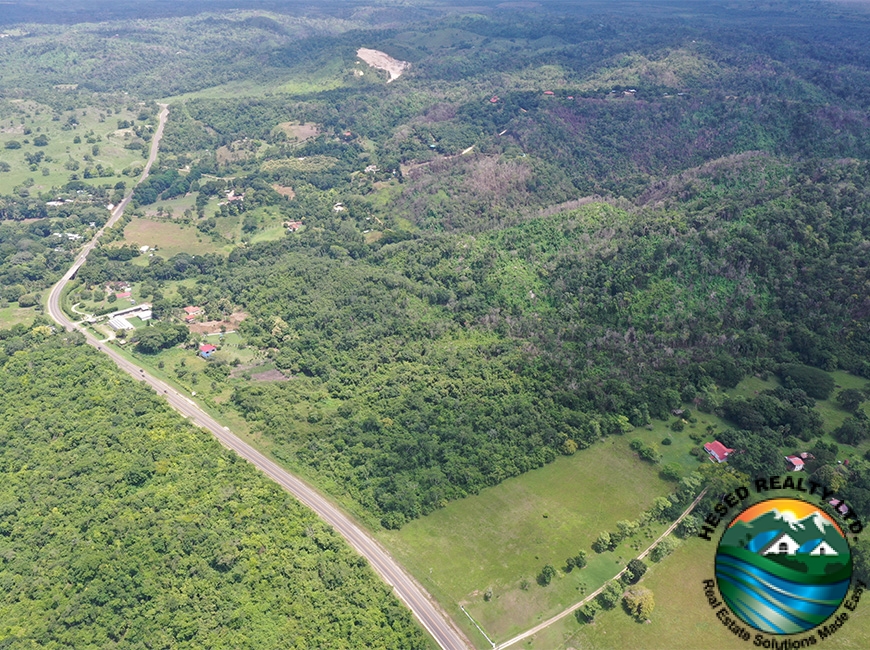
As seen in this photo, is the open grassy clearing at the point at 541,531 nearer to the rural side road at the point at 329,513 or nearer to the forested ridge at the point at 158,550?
the rural side road at the point at 329,513

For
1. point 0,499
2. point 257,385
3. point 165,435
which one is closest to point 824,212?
point 257,385

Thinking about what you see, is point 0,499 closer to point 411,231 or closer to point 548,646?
point 548,646

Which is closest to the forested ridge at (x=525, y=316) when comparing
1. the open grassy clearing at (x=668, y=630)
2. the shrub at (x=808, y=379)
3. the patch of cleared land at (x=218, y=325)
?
the shrub at (x=808, y=379)

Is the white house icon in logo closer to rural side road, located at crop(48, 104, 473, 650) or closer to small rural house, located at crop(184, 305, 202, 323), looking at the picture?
rural side road, located at crop(48, 104, 473, 650)

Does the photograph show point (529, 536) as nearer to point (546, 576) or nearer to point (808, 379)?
point (546, 576)

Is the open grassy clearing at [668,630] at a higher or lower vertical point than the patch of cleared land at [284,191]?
lower

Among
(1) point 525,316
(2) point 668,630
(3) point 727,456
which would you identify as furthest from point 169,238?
(2) point 668,630
